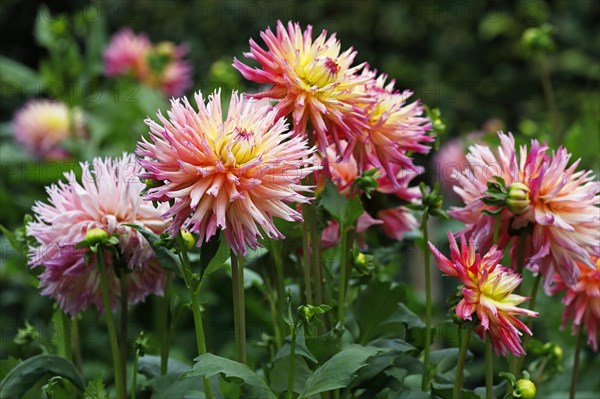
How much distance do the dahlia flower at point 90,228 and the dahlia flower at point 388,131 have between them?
0.74 ft

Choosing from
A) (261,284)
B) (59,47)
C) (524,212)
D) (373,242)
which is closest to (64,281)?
(261,284)

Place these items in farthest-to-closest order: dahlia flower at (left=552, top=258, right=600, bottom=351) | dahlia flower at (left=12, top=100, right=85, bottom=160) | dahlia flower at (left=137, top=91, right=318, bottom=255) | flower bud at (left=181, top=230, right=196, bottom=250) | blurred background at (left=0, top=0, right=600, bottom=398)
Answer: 1. blurred background at (left=0, top=0, right=600, bottom=398)
2. dahlia flower at (left=12, top=100, right=85, bottom=160)
3. dahlia flower at (left=552, top=258, right=600, bottom=351)
4. flower bud at (left=181, top=230, right=196, bottom=250)
5. dahlia flower at (left=137, top=91, right=318, bottom=255)

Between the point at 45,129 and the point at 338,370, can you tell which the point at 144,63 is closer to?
the point at 45,129

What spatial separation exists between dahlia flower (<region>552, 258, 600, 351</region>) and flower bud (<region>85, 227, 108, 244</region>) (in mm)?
513

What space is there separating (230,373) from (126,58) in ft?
6.06

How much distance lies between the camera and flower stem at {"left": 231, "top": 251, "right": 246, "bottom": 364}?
817mm

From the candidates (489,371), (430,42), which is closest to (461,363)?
(489,371)

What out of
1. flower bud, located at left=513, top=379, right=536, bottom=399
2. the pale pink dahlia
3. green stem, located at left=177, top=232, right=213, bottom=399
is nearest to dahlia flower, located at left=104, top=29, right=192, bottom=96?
the pale pink dahlia

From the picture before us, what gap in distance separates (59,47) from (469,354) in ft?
4.94

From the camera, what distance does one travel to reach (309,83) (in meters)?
0.86

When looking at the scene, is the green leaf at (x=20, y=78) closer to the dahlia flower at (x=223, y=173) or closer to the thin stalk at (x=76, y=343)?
the thin stalk at (x=76, y=343)

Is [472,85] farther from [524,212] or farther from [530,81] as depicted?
[524,212]

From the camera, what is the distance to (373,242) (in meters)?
1.08

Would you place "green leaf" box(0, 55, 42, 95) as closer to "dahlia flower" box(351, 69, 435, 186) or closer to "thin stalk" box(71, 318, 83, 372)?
"thin stalk" box(71, 318, 83, 372)
